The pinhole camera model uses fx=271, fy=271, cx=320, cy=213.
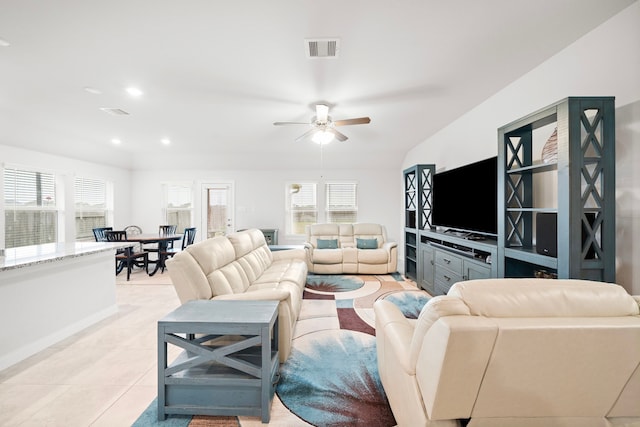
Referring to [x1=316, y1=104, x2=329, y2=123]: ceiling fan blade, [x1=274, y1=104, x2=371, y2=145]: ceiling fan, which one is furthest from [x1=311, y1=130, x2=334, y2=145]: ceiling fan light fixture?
[x1=316, y1=104, x2=329, y2=123]: ceiling fan blade

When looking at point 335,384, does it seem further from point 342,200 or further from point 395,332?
point 342,200

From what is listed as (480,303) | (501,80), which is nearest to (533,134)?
(501,80)

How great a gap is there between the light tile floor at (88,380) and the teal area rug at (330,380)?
10.8 inches

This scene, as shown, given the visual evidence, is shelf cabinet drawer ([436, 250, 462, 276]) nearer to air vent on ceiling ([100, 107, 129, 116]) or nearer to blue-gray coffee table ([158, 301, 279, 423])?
blue-gray coffee table ([158, 301, 279, 423])

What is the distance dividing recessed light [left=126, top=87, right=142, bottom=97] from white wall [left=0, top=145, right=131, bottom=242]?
2770 mm

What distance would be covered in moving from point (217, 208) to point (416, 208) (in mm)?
5161

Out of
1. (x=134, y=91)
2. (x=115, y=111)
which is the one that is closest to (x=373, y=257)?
(x=134, y=91)

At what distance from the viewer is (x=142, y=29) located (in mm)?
2117

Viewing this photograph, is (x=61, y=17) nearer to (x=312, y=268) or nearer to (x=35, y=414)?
(x=35, y=414)

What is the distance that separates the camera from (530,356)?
0.99 m

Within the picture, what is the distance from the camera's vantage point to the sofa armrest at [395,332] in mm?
1343

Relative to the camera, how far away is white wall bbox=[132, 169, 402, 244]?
7117 mm

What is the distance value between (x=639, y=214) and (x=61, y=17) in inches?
170

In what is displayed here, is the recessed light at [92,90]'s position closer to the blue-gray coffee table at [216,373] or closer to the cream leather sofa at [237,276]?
the cream leather sofa at [237,276]
